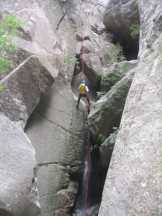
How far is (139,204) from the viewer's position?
6.09 m

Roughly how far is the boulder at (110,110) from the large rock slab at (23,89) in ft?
5.87

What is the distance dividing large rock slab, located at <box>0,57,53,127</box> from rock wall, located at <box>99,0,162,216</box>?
12.9ft

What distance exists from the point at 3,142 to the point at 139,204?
3289mm

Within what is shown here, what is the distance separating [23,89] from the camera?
37.6 feet

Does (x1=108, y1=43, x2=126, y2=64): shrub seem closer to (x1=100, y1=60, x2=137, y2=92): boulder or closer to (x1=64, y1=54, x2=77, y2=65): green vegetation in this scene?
(x1=64, y1=54, x2=77, y2=65): green vegetation

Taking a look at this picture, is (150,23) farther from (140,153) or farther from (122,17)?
(122,17)

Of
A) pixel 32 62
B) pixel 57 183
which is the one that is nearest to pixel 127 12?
pixel 32 62

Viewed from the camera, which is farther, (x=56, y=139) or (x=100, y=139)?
(x=56, y=139)

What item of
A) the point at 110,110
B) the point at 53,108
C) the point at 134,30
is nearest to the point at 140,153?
the point at 110,110

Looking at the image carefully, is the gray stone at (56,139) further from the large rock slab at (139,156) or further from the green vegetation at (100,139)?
the large rock slab at (139,156)

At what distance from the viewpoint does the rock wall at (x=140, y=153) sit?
6.12 m

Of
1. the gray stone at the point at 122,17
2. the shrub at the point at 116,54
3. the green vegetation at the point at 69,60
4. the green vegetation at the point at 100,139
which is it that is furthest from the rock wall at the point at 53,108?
the gray stone at the point at 122,17

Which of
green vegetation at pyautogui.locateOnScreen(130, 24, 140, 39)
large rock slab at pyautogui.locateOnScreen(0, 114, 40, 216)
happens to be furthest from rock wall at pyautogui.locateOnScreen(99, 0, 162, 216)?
green vegetation at pyautogui.locateOnScreen(130, 24, 140, 39)

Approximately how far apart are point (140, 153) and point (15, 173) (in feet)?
8.47
